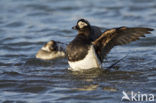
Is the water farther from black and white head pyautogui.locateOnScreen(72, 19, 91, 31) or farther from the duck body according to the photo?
black and white head pyautogui.locateOnScreen(72, 19, 91, 31)

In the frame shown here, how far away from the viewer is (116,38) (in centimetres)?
775

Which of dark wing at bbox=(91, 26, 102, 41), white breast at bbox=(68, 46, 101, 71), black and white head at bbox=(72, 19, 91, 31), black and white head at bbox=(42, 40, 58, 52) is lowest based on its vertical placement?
white breast at bbox=(68, 46, 101, 71)

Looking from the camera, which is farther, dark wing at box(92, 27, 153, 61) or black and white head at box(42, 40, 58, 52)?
black and white head at box(42, 40, 58, 52)

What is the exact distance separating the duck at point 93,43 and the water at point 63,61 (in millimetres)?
272

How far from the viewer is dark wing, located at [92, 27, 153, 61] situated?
757 centimetres

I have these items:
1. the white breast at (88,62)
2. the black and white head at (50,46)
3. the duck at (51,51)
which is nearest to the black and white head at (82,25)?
the white breast at (88,62)

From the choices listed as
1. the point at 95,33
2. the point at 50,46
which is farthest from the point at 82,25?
the point at 50,46

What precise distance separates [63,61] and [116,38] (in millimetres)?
1867

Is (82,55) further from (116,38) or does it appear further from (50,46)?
(50,46)

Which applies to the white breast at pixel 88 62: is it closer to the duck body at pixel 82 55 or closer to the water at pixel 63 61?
the duck body at pixel 82 55

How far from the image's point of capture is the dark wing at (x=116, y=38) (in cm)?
757

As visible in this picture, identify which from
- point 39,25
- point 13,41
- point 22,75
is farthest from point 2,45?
point 22,75

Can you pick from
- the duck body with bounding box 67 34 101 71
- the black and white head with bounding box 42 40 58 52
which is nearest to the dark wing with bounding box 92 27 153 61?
the duck body with bounding box 67 34 101 71

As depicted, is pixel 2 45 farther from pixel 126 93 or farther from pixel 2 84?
pixel 126 93
